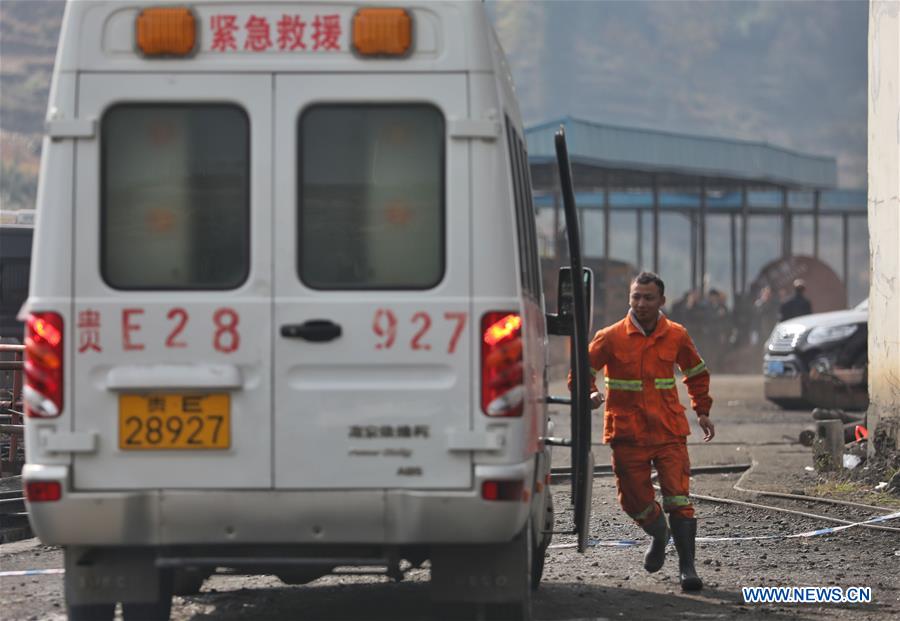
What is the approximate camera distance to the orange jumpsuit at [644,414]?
343 inches

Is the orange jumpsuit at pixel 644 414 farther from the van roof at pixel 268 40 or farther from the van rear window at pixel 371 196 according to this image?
the van roof at pixel 268 40

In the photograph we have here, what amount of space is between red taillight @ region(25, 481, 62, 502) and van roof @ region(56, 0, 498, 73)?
5.04 feet

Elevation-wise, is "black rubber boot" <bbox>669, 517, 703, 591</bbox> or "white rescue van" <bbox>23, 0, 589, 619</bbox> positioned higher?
"white rescue van" <bbox>23, 0, 589, 619</bbox>

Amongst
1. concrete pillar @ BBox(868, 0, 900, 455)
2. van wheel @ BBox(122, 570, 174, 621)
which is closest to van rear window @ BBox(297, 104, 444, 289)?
van wheel @ BBox(122, 570, 174, 621)

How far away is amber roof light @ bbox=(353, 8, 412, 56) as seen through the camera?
6.31 metres

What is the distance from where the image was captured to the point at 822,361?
22.2 meters

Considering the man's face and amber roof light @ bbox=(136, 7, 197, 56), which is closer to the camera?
amber roof light @ bbox=(136, 7, 197, 56)

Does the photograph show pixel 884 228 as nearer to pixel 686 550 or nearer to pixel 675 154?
pixel 686 550

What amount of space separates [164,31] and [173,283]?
0.94 metres

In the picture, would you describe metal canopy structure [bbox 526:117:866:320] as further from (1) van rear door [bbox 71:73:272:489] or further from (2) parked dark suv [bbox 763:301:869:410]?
(1) van rear door [bbox 71:73:272:489]

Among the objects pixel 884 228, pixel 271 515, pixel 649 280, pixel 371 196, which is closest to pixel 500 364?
pixel 371 196

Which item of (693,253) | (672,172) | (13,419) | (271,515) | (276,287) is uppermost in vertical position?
(672,172)

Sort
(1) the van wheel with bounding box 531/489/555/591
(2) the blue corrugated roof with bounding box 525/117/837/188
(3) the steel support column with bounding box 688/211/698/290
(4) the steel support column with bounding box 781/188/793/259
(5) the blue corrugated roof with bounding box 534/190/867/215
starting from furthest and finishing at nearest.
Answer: (3) the steel support column with bounding box 688/211/698/290, (5) the blue corrugated roof with bounding box 534/190/867/215, (4) the steel support column with bounding box 781/188/793/259, (2) the blue corrugated roof with bounding box 525/117/837/188, (1) the van wheel with bounding box 531/489/555/591

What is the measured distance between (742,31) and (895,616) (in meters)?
181
